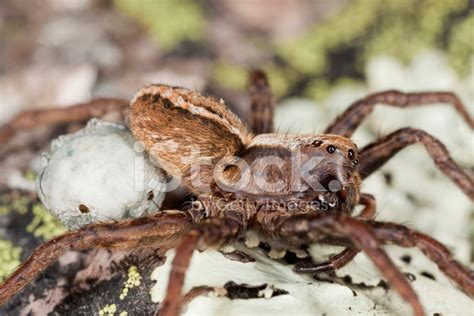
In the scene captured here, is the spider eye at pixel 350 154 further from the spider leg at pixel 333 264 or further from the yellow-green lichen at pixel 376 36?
the yellow-green lichen at pixel 376 36

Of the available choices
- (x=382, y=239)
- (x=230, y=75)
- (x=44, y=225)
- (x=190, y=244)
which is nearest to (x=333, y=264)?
(x=382, y=239)

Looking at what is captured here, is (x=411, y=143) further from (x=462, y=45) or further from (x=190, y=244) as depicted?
(x=462, y=45)

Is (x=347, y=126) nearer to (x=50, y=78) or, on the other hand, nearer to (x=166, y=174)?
(x=166, y=174)

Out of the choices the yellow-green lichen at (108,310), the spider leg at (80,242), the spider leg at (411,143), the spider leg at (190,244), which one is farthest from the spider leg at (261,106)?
the yellow-green lichen at (108,310)

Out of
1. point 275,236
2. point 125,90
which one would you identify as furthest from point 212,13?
point 275,236

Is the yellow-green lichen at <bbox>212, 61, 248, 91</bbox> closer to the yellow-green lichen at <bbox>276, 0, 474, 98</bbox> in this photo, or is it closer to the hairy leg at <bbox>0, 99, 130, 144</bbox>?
the yellow-green lichen at <bbox>276, 0, 474, 98</bbox>

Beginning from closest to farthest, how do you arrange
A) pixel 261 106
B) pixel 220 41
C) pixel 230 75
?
pixel 261 106, pixel 230 75, pixel 220 41

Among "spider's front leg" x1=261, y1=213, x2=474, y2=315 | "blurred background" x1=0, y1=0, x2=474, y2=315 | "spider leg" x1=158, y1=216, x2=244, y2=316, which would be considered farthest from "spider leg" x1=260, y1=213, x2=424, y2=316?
"blurred background" x1=0, y1=0, x2=474, y2=315
